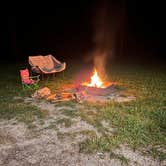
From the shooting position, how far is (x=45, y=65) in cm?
793

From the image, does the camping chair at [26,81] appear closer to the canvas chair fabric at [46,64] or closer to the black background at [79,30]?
the canvas chair fabric at [46,64]

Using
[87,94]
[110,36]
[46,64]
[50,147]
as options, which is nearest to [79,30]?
[110,36]

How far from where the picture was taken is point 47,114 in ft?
15.9

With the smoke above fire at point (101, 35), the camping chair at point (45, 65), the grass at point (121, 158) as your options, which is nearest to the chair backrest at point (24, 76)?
the camping chair at point (45, 65)

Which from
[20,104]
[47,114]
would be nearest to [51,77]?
[20,104]

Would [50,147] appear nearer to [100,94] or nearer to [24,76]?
[100,94]

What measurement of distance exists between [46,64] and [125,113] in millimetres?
4088

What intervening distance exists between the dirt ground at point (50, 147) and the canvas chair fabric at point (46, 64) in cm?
332

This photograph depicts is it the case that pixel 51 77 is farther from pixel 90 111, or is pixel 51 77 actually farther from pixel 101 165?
pixel 101 165

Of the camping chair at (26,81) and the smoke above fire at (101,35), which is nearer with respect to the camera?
the camping chair at (26,81)

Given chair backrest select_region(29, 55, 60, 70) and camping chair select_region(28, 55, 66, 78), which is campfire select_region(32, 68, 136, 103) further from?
chair backrest select_region(29, 55, 60, 70)

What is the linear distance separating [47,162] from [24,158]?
0.36 meters

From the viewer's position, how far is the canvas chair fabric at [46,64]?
7.60 meters

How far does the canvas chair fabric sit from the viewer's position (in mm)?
7598
